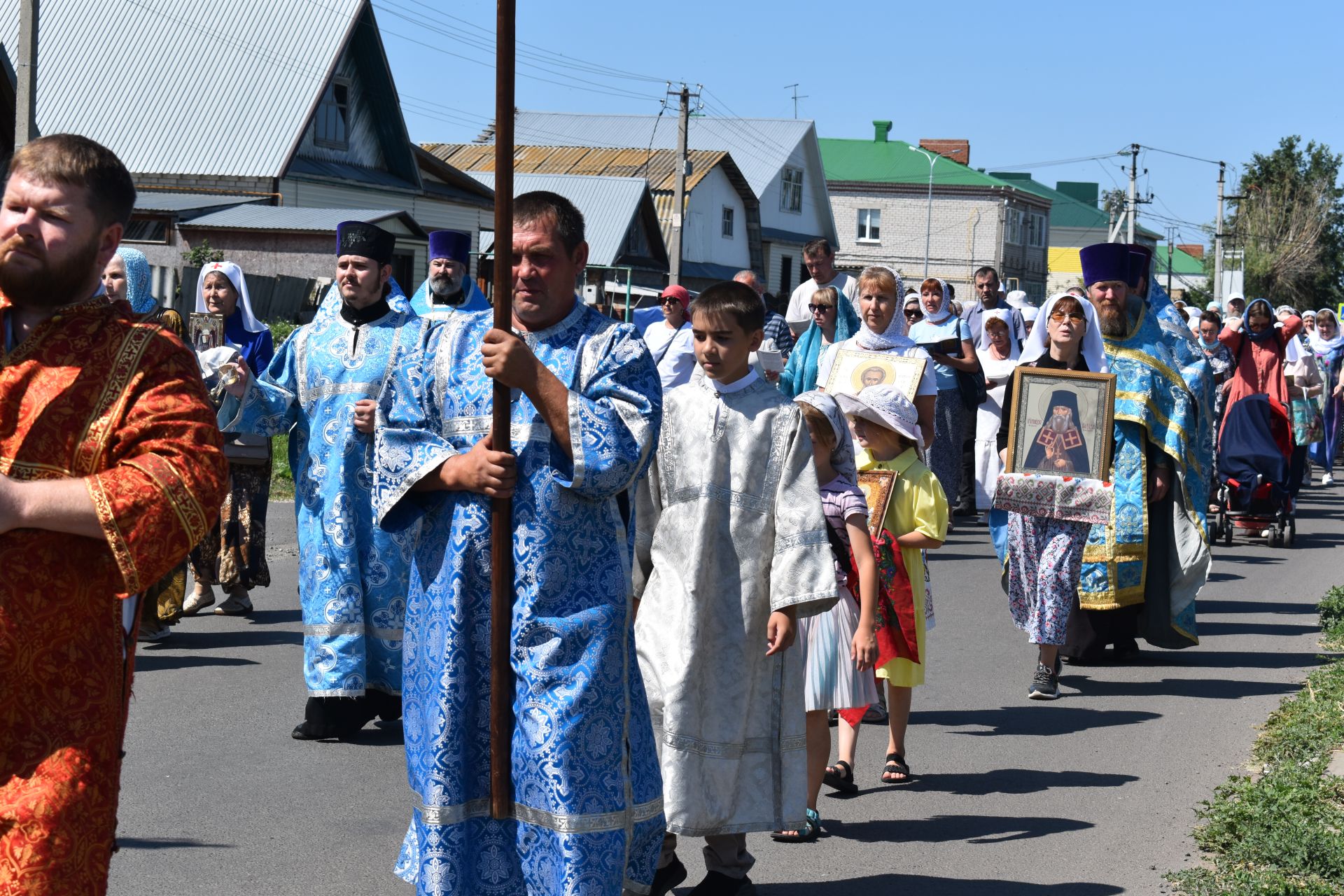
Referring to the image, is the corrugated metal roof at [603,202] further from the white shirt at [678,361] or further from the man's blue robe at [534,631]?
the man's blue robe at [534,631]

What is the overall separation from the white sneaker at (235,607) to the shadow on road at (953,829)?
5.03 metres

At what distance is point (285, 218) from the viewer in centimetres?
3031

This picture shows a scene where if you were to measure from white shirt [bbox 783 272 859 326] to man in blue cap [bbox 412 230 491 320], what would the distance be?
338 centimetres

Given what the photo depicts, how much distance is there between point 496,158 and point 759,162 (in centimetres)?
5975

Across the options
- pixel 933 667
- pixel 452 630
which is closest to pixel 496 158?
pixel 452 630

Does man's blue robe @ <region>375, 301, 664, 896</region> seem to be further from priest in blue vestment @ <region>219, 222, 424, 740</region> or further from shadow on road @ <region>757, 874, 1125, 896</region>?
priest in blue vestment @ <region>219, 222, 424, 740</region>

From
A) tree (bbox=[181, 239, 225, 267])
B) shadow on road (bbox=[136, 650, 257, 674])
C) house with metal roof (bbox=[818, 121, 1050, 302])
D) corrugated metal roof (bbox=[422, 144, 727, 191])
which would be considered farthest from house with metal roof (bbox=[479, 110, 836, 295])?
shadow on road (bbox=[136, 650, 257, 674])

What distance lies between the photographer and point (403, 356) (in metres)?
4.41

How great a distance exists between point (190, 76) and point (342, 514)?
1159 inches

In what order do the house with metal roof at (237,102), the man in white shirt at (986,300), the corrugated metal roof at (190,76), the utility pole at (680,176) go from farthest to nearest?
1. the utility pole at (680,176)
2. the corrugated metal roof at (190,76)
3. the house with metal roof at (237,102)
4. the man in white shirt at (986,300)

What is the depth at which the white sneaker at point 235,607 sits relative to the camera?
10180 mm

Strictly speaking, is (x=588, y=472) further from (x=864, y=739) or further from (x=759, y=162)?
(x=759, y=162)

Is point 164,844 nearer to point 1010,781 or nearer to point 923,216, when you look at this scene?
point 1010,781

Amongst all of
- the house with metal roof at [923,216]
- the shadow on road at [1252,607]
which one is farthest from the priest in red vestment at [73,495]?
the house with metal roof at [923,216]
